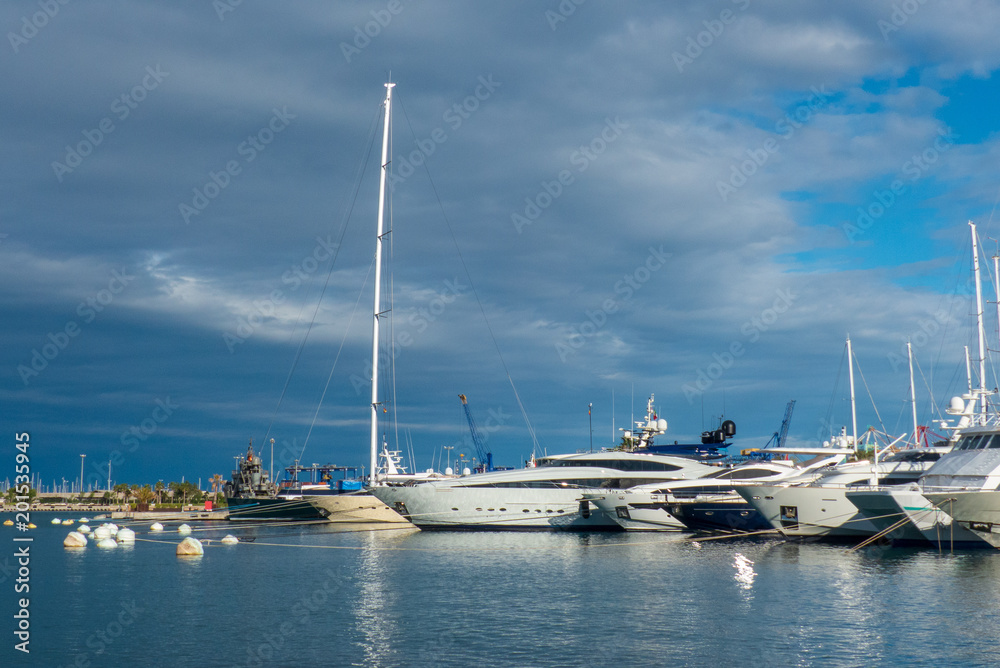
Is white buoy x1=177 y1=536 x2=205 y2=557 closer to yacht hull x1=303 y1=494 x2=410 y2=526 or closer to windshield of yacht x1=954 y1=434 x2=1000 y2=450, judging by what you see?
yacht hull x1=303 y1=494 x2=410 y2=526

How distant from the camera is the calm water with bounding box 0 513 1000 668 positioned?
24109 mm

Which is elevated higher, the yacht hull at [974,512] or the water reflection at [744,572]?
the yacht hull at [974,512]

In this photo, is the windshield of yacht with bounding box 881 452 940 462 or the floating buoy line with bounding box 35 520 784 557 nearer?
the floating buoy line with bounding box 35 520 784 557

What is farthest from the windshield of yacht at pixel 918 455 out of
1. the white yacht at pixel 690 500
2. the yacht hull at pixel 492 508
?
the yacht hull at pixel 492 508

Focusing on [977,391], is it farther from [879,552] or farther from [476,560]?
[476,560]

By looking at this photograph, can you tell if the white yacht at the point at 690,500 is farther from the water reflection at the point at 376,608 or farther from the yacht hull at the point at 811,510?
the water reflection at the point at 376,608

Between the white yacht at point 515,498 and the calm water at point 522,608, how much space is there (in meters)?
13.1

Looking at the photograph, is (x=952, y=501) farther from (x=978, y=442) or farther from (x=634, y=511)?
(x=634, y=511)

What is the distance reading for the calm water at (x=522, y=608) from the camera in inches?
949

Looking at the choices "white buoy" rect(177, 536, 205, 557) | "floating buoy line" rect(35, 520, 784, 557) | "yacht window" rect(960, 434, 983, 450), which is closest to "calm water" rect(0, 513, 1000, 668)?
"white buoy" rect(177, 536, 205, 557)

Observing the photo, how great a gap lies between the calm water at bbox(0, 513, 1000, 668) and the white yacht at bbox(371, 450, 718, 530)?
43.1ft

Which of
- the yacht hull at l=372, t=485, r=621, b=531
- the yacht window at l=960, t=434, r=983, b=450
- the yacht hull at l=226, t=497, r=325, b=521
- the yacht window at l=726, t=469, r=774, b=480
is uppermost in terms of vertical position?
the yacht window at l=960, t=434, r=983, b=450

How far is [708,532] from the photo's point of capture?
6500cm

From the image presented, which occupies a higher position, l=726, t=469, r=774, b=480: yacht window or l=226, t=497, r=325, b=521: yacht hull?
l=726, t=469, r=774, b=480: yacht window
